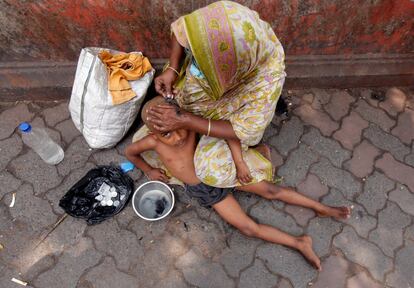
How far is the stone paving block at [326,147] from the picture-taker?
9.77 feet

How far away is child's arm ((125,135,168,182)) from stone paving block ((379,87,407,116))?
2.08m

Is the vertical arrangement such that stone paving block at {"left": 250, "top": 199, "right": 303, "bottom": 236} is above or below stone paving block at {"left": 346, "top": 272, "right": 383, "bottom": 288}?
above

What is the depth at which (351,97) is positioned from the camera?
325cm

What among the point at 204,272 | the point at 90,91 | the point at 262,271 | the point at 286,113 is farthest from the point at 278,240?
the point at 90,91

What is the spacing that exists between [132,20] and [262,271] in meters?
2.06

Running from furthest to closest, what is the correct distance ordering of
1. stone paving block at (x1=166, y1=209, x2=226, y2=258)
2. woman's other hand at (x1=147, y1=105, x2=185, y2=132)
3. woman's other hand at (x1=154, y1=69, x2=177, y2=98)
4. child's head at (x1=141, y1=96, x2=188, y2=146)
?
1. stone paving block at (x1=166, y1=209, x2=226, y2=258)
2. woman's other hand at (x1=154, y1=69, x2=177, y2=98)
3. child's head at (x1=141, y1=96, x2=188, y2=146)
4. woman's other hand at (x1=147, y1=105, x2=185, y2=132)

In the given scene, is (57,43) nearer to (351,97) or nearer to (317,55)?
(317,55)

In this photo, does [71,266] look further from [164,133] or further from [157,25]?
[157,25]

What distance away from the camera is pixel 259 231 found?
257 centimetres

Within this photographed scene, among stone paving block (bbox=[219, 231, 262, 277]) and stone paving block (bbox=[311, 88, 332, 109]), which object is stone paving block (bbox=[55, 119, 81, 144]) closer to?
stone paving block (bbox=[219, 231, 262, 277])

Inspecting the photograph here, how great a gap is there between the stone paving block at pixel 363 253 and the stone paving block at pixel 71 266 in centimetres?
182

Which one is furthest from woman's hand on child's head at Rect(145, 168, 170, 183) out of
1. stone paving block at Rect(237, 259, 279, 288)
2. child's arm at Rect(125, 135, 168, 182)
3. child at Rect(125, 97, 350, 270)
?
stone paving block at Rect(237, 259, 279, 288)

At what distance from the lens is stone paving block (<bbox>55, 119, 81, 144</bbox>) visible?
9.93ft

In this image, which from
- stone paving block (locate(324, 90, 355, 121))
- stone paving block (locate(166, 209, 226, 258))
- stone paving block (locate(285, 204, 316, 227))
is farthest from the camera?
stone paving block (locate(324, 90, 355, 121))
